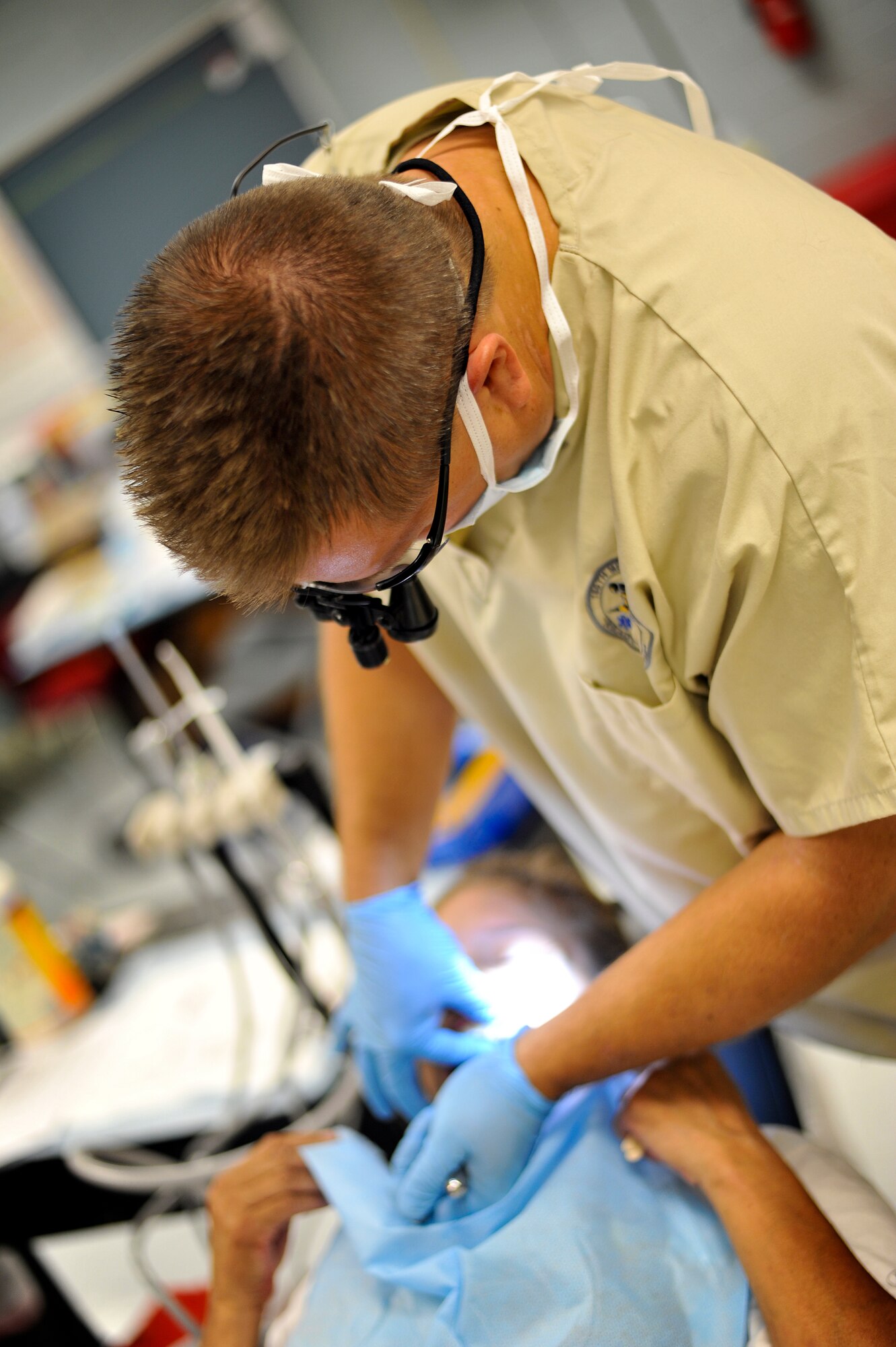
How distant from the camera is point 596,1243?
1.10m

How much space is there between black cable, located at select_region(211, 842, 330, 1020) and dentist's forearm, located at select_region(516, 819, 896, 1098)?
0.58 meters

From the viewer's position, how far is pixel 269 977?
6.18ft

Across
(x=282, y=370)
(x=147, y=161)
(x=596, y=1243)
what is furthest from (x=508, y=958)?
(x=147, y=161)

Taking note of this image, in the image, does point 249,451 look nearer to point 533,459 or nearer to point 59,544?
point 533,459

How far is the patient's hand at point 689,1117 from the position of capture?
3.55 ft

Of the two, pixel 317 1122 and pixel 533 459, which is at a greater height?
pixel 533 459

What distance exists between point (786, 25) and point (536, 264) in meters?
3.17

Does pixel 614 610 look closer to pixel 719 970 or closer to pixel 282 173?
pixel 719 970

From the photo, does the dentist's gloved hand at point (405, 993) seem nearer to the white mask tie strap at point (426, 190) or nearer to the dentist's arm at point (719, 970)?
the dentist's arm at point (719, 970)

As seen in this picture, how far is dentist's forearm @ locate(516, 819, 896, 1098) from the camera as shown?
90 cm

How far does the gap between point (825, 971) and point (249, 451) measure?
0.70 meters

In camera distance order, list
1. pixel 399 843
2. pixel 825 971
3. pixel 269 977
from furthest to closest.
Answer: pixel 269 977
pixel 399 843
pixel 825 971

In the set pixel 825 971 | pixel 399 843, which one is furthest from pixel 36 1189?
pixel 825 971

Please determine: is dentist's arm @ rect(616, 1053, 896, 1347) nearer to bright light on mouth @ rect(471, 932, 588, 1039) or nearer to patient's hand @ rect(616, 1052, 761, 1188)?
patient's hand @ rect(616, 1052, 761, 1188)
